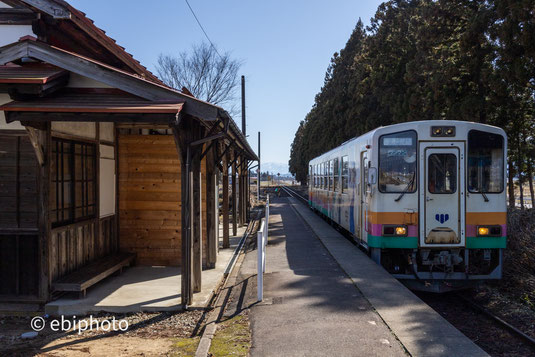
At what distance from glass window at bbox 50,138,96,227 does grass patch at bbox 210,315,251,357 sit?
302 centimetres

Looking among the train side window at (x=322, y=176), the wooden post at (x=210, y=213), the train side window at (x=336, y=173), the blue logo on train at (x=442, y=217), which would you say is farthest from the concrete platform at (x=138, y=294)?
the train side window at (x=322, y=176)

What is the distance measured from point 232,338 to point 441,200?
454 cm

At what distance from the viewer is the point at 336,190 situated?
556 inches

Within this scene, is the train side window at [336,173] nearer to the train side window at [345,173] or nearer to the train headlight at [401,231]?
the train side window at [345,173]

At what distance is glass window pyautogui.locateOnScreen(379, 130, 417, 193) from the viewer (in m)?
8.30

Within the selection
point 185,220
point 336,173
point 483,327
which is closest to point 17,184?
point 185,220

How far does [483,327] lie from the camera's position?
6.79 meters

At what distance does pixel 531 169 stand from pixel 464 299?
40.8 ft

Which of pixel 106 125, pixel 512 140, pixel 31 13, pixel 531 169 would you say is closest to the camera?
pixel 31 13

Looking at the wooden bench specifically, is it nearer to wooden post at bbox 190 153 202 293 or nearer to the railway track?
wooden post at bbox 190 153 202 293

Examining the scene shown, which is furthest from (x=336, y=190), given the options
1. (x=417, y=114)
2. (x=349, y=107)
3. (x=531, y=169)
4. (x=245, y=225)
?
(x=349, y=107)

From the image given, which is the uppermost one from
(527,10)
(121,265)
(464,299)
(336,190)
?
(527,10)

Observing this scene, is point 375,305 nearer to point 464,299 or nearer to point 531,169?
point 464,299

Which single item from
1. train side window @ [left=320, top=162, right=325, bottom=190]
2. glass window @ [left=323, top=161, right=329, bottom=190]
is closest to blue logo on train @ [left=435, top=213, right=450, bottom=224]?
glass window @ [left=323, top=161, right=329, bottom=190]
